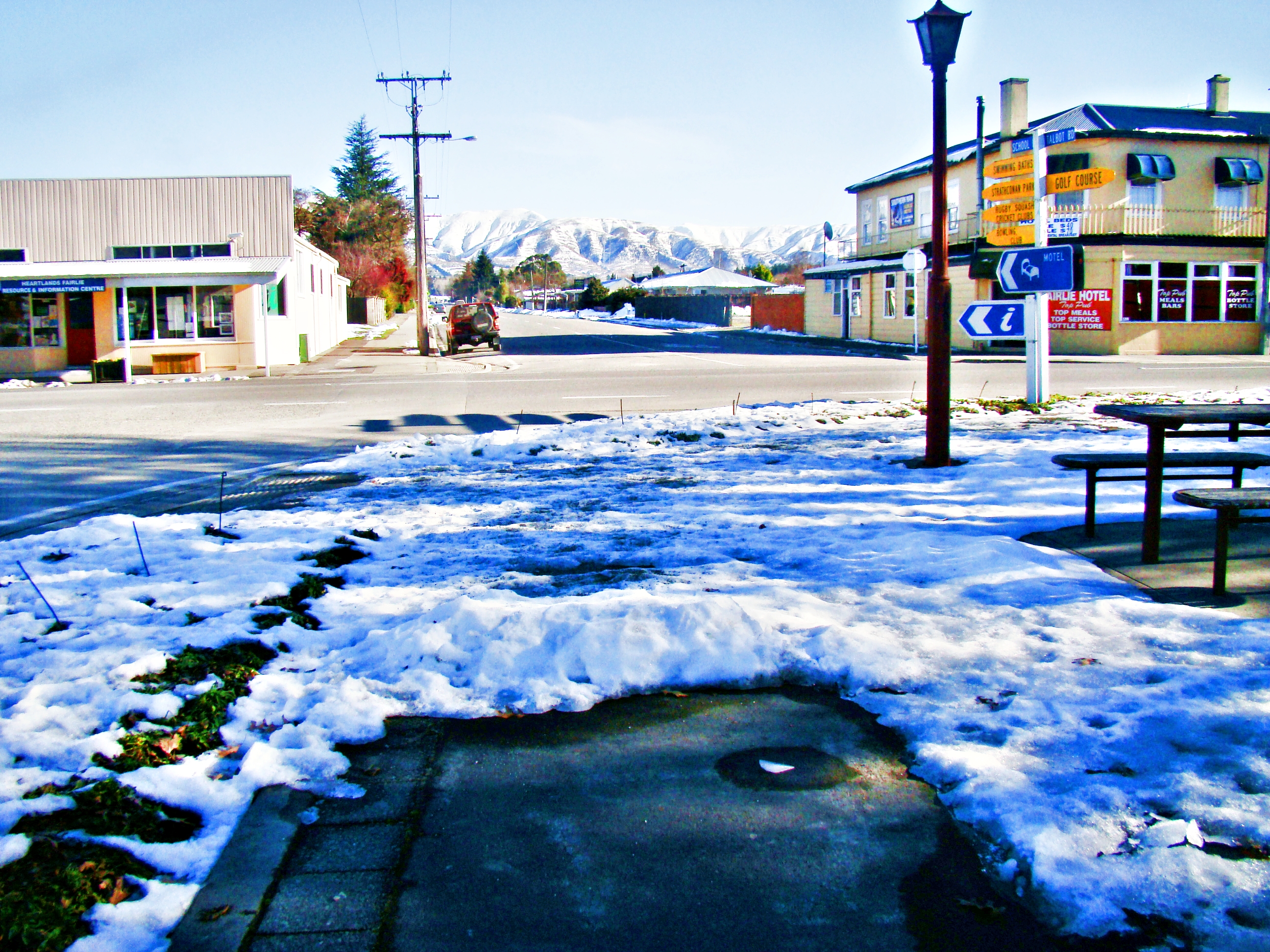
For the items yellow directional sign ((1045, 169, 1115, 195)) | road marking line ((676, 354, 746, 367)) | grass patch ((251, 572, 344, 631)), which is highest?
yellow directional sign ((1045, 169, 1115, 195))

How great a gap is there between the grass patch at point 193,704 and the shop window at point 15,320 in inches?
1210

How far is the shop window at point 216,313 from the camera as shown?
30.1m

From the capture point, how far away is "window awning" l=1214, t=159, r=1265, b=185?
3278 cm

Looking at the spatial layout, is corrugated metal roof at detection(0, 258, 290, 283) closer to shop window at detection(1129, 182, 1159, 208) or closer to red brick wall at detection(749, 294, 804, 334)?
red brick wall at detection(749, 294, 804, 334)

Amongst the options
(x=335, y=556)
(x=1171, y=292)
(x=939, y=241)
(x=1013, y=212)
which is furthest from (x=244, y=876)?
(x=1171, y=292)

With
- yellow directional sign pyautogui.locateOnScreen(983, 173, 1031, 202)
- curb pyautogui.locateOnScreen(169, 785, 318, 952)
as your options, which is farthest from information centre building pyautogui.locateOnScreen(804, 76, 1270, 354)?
curb pyautogui.locateOnScreen(169, 785, 318, 952)

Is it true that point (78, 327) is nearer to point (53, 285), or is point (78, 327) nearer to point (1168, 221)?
point (53, 285)

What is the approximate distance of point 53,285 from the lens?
27375mm

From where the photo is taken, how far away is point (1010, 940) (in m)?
2.57

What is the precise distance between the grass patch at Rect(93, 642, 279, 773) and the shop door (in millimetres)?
30373

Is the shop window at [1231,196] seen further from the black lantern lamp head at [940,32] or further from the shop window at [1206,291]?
the black lantern lamp head at [940,32]

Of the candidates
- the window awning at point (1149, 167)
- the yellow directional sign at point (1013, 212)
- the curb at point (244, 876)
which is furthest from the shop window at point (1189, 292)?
the curb at point (244, 876)

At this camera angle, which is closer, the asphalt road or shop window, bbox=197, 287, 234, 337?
the asphalt road

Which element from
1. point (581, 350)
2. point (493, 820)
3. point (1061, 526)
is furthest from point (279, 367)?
point (493, 820)
